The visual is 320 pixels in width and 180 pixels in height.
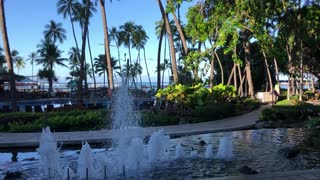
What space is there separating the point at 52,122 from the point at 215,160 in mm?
9549

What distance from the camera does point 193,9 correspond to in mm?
26250

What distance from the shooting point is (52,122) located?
707 inches

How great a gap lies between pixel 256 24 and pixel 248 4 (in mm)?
1183

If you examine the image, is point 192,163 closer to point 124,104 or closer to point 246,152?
point 246,152

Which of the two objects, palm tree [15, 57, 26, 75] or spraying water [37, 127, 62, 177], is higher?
palm tree [15, 57, 26, 75]

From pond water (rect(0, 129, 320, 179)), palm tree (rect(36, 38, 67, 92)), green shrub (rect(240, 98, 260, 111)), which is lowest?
pond water (rect(0, 129, 320, 179))

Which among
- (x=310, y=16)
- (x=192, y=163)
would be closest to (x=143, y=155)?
(x=192, y=163)

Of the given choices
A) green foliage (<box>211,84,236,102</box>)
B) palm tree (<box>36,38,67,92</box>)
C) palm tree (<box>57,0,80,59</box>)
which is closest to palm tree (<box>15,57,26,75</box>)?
palm tree (<box>36,38,67,92</box>)

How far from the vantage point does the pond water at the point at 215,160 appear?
29.1 ft

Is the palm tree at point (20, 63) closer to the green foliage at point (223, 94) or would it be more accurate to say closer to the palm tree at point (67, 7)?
the palm tree at point (67, 7)

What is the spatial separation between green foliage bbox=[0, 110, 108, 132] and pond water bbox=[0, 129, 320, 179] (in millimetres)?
4974

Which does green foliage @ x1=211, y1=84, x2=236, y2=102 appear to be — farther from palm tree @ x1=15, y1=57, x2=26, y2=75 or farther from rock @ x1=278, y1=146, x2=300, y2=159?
palm tree @ x1=15, y1=57, x2=26, y2=75

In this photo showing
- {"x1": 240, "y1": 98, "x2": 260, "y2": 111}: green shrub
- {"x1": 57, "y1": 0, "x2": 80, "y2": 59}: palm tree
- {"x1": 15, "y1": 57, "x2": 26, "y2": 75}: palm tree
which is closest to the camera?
{"x1": 240, "y1": 98, "x2": 260, "y2": 111}: green shrub

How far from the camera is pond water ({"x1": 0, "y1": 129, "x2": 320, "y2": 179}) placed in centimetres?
886
